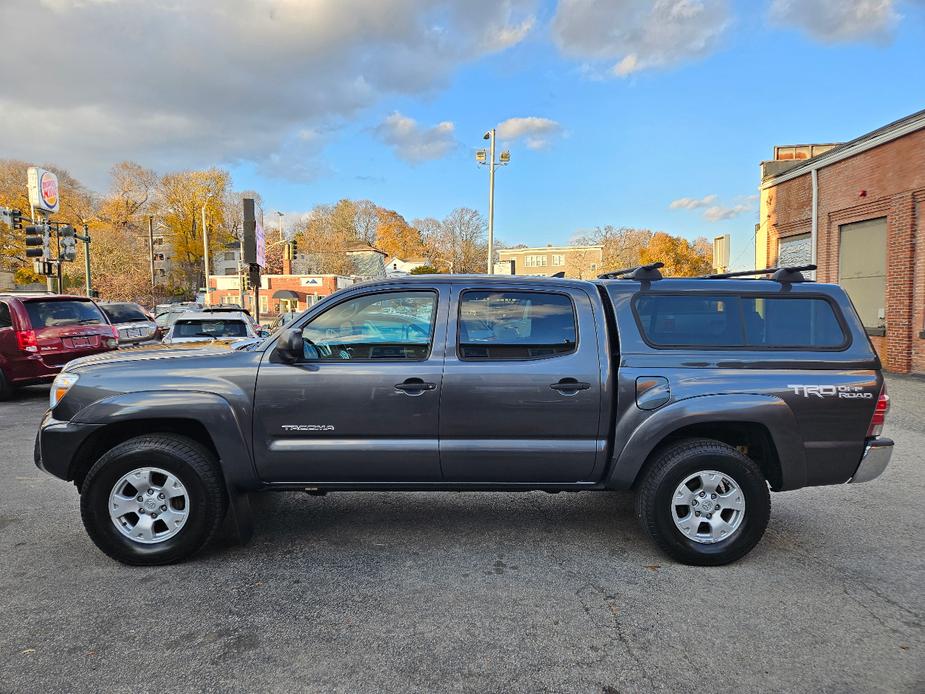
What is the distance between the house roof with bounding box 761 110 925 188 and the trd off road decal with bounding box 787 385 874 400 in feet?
39.8

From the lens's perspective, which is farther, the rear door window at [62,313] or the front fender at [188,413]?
the rear door window at [62,313]

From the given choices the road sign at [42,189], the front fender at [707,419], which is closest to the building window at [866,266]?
the front fender at [707,419]

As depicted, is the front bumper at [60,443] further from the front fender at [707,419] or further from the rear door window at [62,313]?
the rear door window at [62,313]

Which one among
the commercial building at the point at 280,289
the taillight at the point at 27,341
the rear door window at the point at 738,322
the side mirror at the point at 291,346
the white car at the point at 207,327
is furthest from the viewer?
the commercial building at the point at 280,289

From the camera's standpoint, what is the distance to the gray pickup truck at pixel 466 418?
3816 mm

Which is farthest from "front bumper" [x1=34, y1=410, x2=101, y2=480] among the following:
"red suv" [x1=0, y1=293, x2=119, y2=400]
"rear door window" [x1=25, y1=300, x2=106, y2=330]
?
"rear door window" [x1=25, y1=300, x2=106, y2=330]

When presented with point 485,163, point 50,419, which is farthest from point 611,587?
point 485,163

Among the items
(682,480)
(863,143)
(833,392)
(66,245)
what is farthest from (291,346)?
(66,245)

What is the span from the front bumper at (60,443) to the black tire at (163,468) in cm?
21

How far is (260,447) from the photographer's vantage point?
384 cm

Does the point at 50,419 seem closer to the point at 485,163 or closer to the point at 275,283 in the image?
the point at 485,163

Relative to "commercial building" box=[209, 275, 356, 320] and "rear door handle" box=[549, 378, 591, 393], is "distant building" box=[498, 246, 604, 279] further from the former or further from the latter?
"rear door handle" box=[549, 378, 591, 393]

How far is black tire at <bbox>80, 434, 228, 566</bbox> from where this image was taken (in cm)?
375

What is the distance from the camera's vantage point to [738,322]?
407cm
